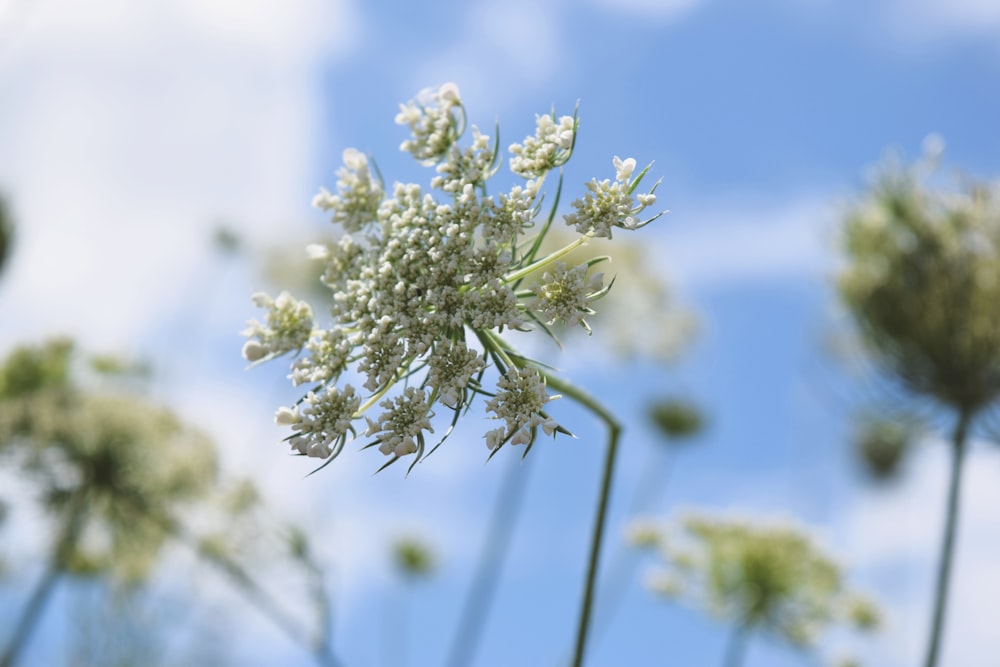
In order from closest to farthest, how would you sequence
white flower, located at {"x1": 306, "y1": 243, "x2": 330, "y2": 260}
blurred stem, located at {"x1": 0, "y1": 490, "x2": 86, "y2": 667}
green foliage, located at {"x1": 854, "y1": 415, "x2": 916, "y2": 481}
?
white flower, located at {"x1": 306, "y1": 243, "x2": 330, "y2": 260}, blurred stem, located at {"x1": 0, "y1": 490, "x2": 86, "y2": 667}, green foliage, located at {"x1": 854, "y1": 415, "x2": 916, "y2": 481}

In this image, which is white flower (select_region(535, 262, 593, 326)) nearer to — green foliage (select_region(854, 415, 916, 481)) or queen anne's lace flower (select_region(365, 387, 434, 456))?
queen anne's lace flower (select_region(365, 387, 434, 456))

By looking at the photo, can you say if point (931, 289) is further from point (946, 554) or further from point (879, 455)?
point (879, 455)

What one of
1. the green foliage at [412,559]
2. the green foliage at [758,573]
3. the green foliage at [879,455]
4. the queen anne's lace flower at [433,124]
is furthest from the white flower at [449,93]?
the green foliage at [879,455]

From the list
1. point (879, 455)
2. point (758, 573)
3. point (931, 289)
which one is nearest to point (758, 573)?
point (758, 573)

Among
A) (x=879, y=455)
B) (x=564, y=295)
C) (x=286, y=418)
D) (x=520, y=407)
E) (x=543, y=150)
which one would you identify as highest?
(x=879, y=455)

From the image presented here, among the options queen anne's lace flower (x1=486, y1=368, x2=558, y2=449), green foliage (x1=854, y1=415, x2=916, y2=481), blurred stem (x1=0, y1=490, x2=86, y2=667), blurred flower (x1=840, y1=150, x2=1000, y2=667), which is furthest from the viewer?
green foliage (x1=854, y1=415, x2=916, y2=481)

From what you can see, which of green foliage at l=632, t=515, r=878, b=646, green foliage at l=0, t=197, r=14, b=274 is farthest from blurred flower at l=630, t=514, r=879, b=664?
green foliage at l=0, t=197, r=14, b=274

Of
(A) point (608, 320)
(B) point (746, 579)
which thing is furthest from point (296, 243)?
(B) point (746, 579)
